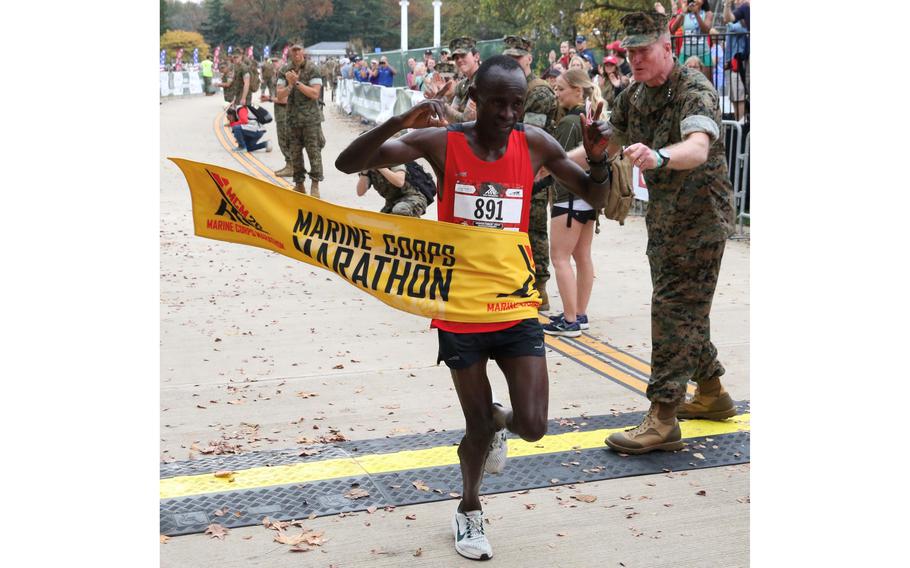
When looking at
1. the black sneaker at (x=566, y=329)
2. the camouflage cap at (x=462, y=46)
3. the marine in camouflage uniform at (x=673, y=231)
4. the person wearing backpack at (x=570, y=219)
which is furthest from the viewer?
the camouflage cap at (x=462, y=46)

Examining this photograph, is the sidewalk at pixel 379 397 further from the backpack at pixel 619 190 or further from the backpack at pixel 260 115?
the backpack at pixel 260 115

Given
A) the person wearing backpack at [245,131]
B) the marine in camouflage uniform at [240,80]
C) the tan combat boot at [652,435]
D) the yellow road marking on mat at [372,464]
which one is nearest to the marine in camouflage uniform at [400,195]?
the yellow road marking on mat at [372,464]

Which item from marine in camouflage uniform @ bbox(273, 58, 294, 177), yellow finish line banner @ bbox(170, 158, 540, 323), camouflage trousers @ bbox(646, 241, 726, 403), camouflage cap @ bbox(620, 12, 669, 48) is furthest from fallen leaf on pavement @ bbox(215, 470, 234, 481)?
marine in camouflage uniform @ bbox(273, 58, 294, 177)

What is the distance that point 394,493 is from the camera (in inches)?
203

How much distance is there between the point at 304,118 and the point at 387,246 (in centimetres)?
1094

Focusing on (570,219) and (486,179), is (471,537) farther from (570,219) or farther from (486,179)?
(570,219)

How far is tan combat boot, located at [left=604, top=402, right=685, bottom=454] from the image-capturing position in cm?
568

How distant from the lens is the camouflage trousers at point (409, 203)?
8211 mm

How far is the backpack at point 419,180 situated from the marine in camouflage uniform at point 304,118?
22.9 feet

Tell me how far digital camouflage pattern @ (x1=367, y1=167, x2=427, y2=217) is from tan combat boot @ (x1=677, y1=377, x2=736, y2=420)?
9.38 feet

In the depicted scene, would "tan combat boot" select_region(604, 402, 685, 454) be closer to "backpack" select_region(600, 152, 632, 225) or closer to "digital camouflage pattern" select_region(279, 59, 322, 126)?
"backpack" select_region(600, 152, 632, 225)

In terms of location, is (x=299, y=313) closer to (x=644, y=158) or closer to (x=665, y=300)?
(x=665, y=300)

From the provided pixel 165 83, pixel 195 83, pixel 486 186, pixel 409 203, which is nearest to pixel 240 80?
pixel 409 203

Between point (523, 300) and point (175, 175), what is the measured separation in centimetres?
1543
